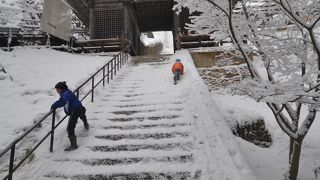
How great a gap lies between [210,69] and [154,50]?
2796 centimetres

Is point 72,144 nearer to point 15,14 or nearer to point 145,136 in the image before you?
point 145,136

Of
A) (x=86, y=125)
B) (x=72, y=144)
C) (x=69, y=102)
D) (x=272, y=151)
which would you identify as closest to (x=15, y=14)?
(x=86, y=125)

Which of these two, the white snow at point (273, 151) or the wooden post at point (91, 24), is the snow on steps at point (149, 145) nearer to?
the white snow at point (273, 151)

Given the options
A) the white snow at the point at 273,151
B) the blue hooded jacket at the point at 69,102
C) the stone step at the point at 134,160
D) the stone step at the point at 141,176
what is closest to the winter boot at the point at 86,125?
the blue hooded jacket at the point at 69,102

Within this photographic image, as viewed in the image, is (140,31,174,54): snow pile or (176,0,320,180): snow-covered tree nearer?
(176,0,320,180): snow-covered tree

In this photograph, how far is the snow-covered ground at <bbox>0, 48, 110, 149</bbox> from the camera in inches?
339

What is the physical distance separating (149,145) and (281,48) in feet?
11.1

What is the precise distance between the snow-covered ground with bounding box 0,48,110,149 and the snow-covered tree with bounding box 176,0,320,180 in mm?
5596

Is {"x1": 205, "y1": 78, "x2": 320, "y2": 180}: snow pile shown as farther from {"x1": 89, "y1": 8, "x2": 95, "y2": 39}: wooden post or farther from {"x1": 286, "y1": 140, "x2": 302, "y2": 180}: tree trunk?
{"x1": 89, "y1": 8, "x2": 95, "y2": 39}: wooden post

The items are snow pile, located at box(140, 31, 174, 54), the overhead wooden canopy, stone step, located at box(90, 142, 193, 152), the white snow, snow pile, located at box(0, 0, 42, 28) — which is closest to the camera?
stone step, located at box(90, 142, 193, 152)

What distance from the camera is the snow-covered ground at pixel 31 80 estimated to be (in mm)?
8602

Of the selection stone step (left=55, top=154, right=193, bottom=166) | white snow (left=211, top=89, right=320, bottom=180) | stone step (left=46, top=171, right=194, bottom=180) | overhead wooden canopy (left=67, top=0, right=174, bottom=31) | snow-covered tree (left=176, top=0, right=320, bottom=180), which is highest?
overhead wooden canopy (left=67, top=0, right=174, bottom=31)

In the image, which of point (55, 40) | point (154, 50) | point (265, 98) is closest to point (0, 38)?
point (55, 40)

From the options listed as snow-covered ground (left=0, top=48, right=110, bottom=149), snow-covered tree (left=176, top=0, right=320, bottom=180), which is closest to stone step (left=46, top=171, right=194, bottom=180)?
snow-covered tree (left=176, top=0, right=320, bottom=180)
